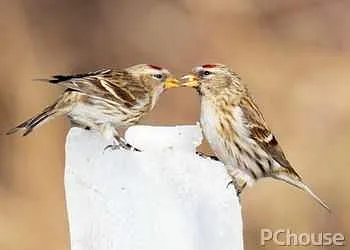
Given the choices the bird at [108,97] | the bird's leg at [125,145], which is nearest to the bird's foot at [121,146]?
the bird's leg at [125,145]

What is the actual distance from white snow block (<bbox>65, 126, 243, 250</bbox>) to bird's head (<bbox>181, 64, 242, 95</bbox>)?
68 cm

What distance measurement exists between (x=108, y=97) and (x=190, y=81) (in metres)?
0.23

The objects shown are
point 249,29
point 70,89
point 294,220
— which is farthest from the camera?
point 249,29

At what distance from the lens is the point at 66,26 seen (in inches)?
187

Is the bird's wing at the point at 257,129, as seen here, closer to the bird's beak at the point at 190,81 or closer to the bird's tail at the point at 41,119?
the bird's beak at the point at 190,81

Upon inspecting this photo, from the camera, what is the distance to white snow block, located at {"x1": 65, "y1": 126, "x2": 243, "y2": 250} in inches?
86.5

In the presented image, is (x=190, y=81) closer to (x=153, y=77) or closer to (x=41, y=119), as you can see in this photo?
(x=153, y=77)

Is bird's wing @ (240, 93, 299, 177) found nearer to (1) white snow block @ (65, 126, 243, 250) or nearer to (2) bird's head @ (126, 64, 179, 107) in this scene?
(2) bird's head @ (126, 64, 179, 107)

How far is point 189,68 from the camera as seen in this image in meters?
4.70

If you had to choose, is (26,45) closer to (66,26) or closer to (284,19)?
(66,26)

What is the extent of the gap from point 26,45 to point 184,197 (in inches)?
102

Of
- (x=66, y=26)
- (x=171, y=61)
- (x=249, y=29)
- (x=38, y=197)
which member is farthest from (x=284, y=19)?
(x=38, y=197)

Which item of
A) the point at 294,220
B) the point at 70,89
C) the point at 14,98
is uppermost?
the point at 70,89

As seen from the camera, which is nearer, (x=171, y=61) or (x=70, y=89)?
(x=70, y=89)
